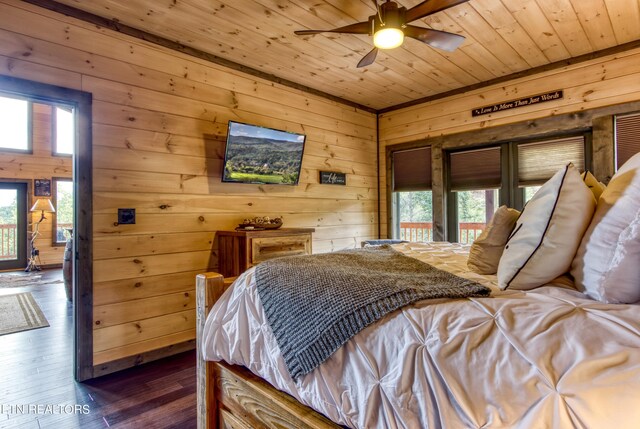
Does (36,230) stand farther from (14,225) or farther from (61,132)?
(61,132)

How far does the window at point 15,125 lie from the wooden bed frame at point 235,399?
7.43m

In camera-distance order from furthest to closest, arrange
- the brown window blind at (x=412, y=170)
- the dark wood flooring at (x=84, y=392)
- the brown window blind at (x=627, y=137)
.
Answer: the brown window blind at (x=412, y=170) → the brown window blind at (x=627, y=137) → the dark wood flooring at (x=84, y=392)

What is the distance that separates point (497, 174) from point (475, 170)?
0.81 feet

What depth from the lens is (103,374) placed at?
2438mm

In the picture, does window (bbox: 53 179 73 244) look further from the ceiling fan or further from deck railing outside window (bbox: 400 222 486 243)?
the ceiling fan

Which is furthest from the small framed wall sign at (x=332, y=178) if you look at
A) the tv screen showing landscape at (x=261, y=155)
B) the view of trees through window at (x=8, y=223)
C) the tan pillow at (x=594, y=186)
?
the view of trees through window at (x=8, y=223)

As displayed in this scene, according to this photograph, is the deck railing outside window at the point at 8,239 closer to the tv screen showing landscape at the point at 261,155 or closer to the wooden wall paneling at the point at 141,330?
the wooden wall paneling at the point at 141,330

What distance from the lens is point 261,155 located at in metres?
3.30

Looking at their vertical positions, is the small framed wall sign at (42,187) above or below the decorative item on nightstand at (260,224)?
above

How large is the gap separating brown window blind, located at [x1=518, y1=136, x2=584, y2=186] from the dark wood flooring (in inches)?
143

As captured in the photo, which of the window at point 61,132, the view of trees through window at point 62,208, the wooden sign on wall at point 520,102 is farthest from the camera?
the view of trees through window at point 62,208

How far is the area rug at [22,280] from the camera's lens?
543cm

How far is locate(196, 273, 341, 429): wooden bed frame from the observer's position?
1.13 m

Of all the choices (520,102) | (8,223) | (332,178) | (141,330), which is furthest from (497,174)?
(8,223)
